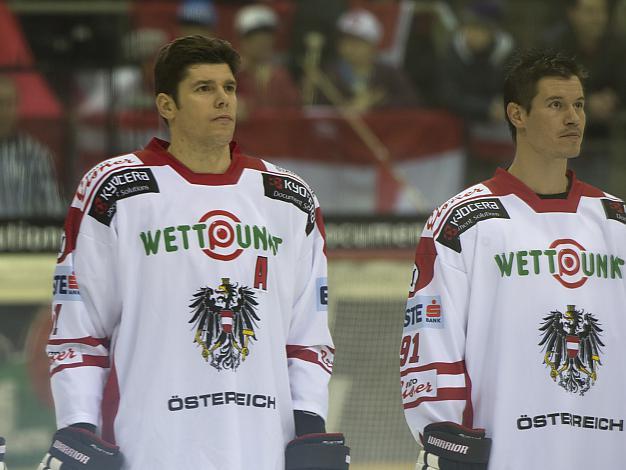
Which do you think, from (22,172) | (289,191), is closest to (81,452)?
(289,191)

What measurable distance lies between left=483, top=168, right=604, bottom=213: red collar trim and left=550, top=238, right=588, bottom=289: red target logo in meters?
0.12

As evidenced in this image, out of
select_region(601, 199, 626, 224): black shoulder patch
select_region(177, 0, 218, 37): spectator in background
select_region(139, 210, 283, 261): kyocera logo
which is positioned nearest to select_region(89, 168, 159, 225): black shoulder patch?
select_region(139, 210, 283, 261): kyocera logo

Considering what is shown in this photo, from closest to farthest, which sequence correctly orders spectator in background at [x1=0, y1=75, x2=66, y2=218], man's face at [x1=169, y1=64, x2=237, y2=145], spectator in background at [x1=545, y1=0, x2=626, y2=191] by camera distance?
man's face at [x1=169, y1=64, x2=237, y2=145] → spectator in background at [x1=0, y1=75, x2=66, y2=218] → spectator in background at [x1=545, y1=0, x2=626, y2=191]

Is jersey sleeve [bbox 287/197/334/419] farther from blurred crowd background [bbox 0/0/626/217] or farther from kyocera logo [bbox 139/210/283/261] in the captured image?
blurred crowd background [bbox 0/0/626/217]

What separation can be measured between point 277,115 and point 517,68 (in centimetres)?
367

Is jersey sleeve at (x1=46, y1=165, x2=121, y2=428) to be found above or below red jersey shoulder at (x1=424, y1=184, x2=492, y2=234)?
below

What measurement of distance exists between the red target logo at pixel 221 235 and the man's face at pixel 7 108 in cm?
372

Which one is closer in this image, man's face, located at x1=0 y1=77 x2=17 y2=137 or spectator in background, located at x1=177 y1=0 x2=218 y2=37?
man's face, located at x1=0 y1=77 x2=17 y2=137

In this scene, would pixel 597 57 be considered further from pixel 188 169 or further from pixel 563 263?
pixel 188 169

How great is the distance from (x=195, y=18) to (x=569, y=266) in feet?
14.0

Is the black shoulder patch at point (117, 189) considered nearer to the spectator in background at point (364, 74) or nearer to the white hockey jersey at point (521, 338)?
the white hockey jersey at point (521, 338)

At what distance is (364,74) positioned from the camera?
7691 millimetres

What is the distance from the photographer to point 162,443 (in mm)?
3561

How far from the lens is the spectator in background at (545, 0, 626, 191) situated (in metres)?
7.88
